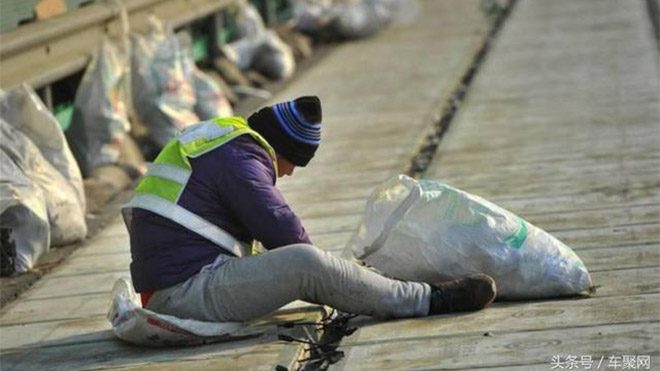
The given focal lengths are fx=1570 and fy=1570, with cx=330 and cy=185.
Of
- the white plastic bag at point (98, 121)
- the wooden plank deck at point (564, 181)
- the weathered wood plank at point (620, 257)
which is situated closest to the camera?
the wooden plank deck at point (564, 181)

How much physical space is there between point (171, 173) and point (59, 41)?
4.67 meters

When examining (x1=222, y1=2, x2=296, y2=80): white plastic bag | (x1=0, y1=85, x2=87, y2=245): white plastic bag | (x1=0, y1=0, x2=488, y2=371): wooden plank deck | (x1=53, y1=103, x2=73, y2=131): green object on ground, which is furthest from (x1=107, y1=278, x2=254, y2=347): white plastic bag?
(x1=222, y1=2, x2=296, y2=80): white plastic bag

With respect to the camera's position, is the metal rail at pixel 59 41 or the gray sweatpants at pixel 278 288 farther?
the metal rail at pixel 59 41

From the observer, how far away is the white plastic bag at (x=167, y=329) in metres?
5.73

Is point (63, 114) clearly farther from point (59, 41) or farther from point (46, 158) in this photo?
point (46, 158)

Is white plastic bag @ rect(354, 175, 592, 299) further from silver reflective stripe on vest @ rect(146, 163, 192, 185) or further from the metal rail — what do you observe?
the metal rail

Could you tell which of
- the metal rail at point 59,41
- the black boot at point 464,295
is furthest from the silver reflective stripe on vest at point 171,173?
the metal rail at point 59,41

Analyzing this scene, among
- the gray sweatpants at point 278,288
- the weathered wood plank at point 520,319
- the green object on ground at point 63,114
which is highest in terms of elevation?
the gray sweatpants at point 278,288

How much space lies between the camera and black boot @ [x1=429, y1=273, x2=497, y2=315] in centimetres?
585

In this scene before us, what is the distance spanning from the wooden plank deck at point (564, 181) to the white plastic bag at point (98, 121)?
207cm

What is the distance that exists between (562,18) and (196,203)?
13095 mm

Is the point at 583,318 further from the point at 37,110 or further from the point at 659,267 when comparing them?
the point at 37,110

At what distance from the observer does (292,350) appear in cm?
552

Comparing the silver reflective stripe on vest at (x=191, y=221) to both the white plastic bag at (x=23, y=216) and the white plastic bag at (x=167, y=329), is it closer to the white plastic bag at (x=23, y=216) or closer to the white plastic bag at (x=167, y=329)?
the white plastic bag at (x=167, y=329)
